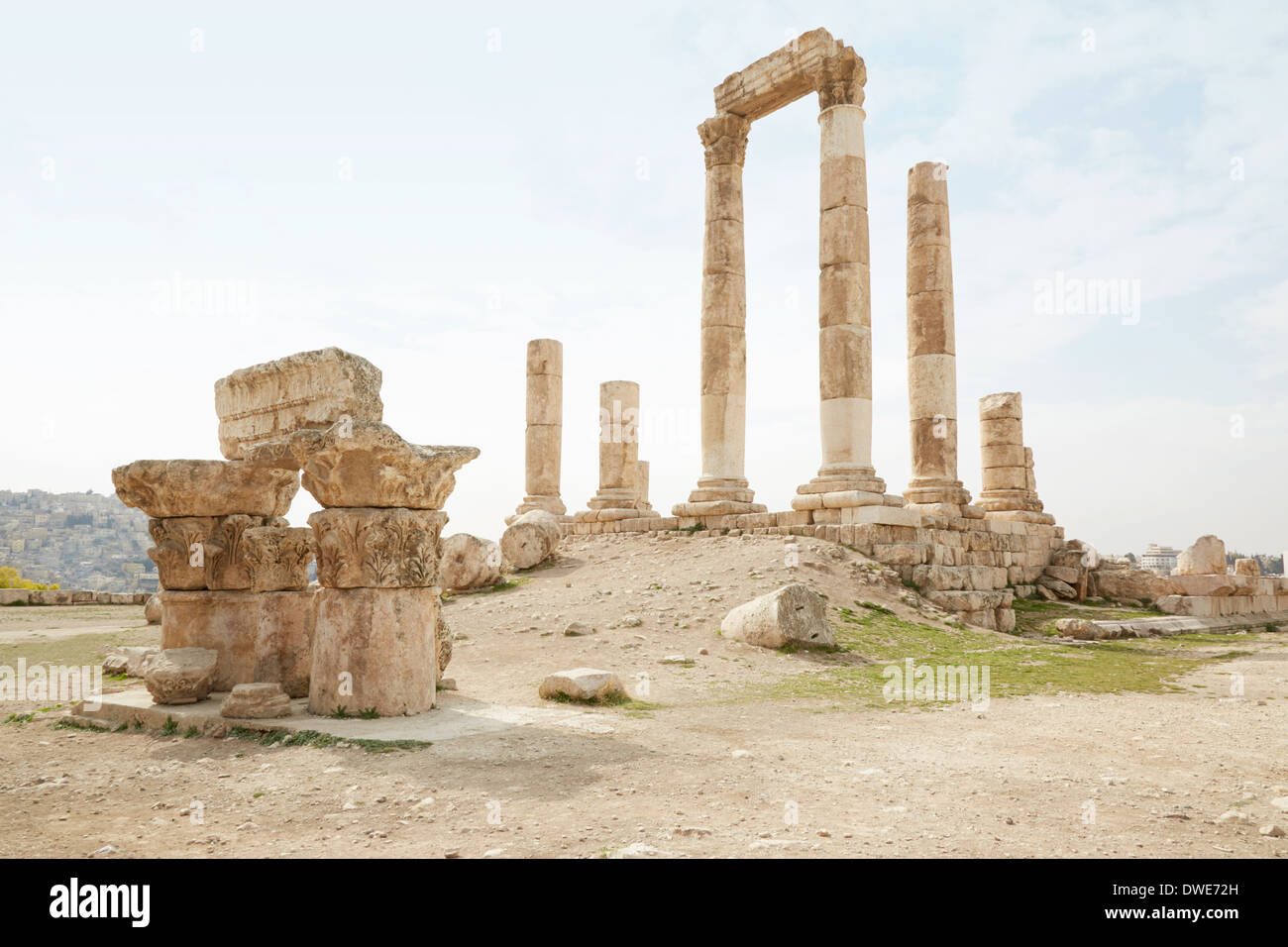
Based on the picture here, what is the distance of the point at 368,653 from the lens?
6758 mm

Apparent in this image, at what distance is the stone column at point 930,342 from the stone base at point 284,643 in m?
13.0

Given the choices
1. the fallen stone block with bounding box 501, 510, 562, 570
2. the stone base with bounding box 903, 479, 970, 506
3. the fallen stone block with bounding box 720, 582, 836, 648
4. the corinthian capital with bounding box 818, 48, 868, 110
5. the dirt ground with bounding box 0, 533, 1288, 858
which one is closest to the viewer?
the dirt ground with bounding box 0, 533, 1288, 858

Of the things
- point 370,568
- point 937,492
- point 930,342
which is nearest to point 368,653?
point 370,568

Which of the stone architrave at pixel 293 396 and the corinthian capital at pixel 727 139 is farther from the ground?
the corinthian capital at pixel 727 139

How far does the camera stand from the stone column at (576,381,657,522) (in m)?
20.5

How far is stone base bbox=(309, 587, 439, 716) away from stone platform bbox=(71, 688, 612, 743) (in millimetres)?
144

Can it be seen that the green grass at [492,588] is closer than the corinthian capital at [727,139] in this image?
Yes

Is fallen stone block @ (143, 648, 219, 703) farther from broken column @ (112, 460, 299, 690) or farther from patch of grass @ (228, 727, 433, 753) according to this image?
patch of grass @ (228, 727, 433, 753)

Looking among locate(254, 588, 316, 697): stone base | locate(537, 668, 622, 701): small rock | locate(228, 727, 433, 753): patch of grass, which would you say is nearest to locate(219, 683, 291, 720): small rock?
locate(228, 727, 433, 753): patch of grass

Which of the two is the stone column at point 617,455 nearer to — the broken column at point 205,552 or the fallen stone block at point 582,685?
the fallen stone block at point 582,685

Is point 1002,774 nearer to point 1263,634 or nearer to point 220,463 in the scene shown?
point 220,463

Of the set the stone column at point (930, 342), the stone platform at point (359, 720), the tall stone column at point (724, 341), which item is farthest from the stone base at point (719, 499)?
the stone platform at point (359, 720)

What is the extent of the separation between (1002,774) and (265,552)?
6264 mm

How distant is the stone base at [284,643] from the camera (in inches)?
304
